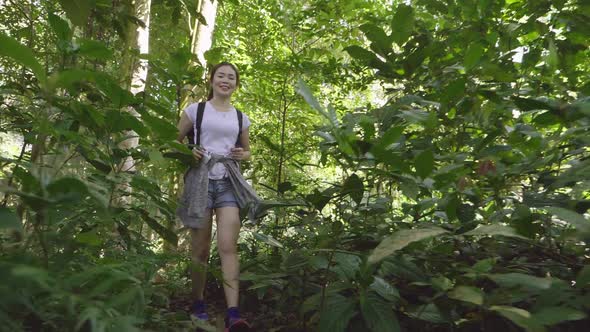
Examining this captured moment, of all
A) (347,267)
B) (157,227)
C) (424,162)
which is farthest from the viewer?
(157,227)

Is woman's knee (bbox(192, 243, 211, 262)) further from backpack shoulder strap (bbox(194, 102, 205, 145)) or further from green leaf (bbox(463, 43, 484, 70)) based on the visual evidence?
green leaf (bbox(463, 43, 484, 70))

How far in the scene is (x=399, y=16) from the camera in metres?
1.45

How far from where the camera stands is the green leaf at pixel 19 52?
830 millimetres

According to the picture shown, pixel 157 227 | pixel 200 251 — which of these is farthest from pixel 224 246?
pixel 157 227

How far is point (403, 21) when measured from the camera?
1.46 metres

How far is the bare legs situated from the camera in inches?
114

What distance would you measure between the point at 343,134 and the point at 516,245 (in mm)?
911

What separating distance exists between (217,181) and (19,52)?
2.29 metres

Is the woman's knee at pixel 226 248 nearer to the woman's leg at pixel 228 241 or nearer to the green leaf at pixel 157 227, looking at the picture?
the woman's leg at pixel 228 241

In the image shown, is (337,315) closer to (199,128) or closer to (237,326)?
(237,326)

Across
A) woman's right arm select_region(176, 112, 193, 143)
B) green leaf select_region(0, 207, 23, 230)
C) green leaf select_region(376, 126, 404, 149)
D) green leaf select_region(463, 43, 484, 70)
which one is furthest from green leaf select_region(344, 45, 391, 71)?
woman's right arm select_region(176, 112, 193, 143)

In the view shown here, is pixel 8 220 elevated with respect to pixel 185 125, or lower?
lower

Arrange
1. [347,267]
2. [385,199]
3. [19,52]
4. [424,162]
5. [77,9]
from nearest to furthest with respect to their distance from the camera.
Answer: [19,52]
[424,162]
[77,9]
[347,267]
[385,199]

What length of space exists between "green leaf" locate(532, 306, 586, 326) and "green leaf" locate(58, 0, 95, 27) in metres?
1.48
